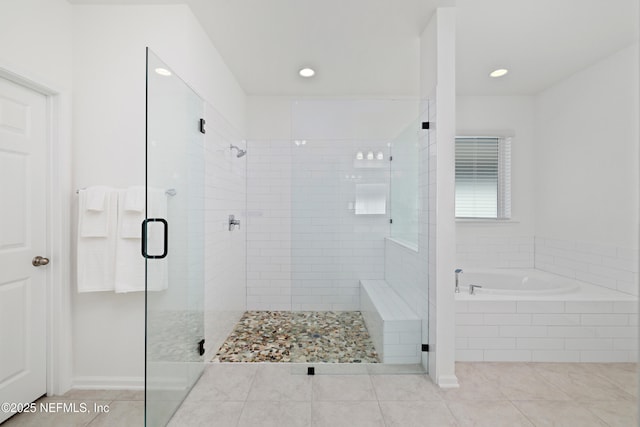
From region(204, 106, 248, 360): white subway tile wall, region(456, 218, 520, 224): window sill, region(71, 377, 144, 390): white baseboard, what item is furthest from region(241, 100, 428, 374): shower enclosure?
region(456, 218, 520, 224): window sill

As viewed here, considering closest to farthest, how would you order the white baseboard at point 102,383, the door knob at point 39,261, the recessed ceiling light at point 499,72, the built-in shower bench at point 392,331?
the door knob at point 39,261, the white baseboard at point 102,383, the built-in shower bench at point 392,331, the recessed ceiling light at point 499,72

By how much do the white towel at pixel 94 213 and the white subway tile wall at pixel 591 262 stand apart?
3.81 m

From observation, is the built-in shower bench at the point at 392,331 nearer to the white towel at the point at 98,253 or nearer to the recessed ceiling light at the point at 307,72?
the white towel at the point at 98,253

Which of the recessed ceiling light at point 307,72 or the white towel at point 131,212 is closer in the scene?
the white towel at point 131,212

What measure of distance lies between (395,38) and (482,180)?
2018 millimetres

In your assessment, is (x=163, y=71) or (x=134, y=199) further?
(x=134, y=199)

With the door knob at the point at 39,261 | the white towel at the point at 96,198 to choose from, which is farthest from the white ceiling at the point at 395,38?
the door knob at the point at 39,261

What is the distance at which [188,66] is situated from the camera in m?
2.17

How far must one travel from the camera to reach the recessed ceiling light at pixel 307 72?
10.1ft

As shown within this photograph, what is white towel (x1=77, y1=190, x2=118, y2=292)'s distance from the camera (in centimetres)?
204

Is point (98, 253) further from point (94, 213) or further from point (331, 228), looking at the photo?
point (331, 228)

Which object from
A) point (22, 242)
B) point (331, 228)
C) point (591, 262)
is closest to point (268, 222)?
point (331, 228)

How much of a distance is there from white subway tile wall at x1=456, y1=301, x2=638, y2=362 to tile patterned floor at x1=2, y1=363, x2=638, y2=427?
91mm

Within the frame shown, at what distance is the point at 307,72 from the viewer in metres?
3.12
